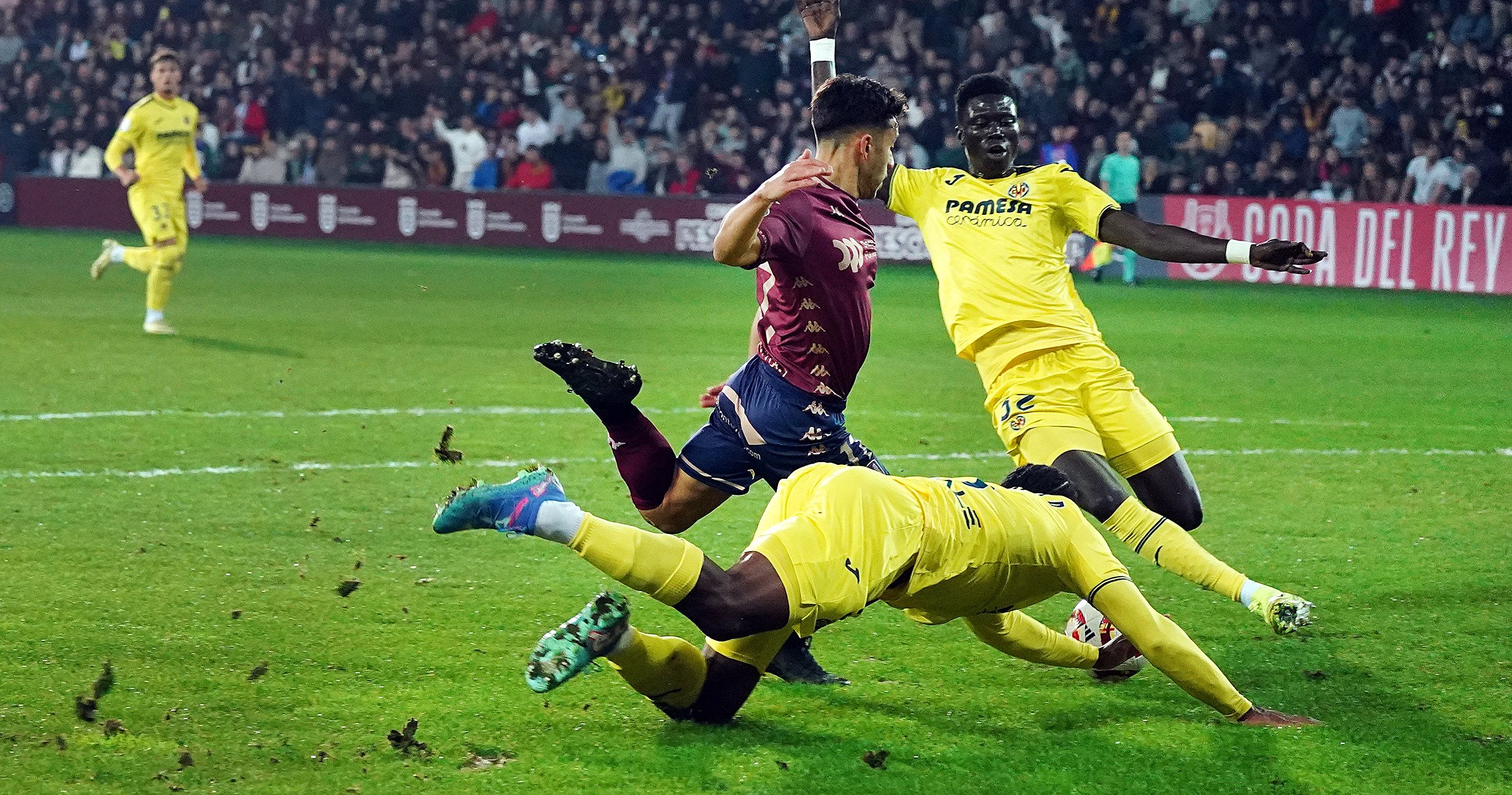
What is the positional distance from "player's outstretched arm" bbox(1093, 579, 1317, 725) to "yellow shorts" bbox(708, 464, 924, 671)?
69 cm

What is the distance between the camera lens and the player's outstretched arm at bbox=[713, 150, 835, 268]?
4.51m

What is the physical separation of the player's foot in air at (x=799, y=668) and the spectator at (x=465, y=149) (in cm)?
2157

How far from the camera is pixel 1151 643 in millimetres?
4594

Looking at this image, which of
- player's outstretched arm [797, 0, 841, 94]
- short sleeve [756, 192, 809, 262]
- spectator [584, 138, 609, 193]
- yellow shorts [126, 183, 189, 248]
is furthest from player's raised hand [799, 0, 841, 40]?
spectator [584, 138, 609, 193]

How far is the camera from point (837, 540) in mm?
4141

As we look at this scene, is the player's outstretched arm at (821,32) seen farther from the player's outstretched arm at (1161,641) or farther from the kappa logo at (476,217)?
the kappa logo at (476,217)

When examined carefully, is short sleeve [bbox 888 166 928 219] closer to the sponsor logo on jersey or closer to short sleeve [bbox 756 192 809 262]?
the sponsor logo on jersey

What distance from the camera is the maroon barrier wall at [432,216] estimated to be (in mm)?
24453

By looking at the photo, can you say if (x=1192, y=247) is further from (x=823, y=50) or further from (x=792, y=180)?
(x=792, y=180)

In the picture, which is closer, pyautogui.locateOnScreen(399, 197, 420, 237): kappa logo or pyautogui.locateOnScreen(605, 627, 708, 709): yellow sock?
pyautogui.locateOnScreen(605, 627, 708, 709): yellow sock

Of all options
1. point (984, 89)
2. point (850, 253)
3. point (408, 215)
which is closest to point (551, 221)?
point (408, 215)

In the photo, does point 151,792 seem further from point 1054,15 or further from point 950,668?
point 1054,15

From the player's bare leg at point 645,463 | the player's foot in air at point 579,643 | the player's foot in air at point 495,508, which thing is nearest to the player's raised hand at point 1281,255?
the player's bare leg at point 645,463

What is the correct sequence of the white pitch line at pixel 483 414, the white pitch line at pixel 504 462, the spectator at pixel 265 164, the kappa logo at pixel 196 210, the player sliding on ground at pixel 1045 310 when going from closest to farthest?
the player sliding on ground at pixel 1045 310 < the white pitch line at pixel 504 462 < the white pitch line at pixel 483 414 < the kappa logo at pixel 196 210 < the spectator at pixel 265 164
